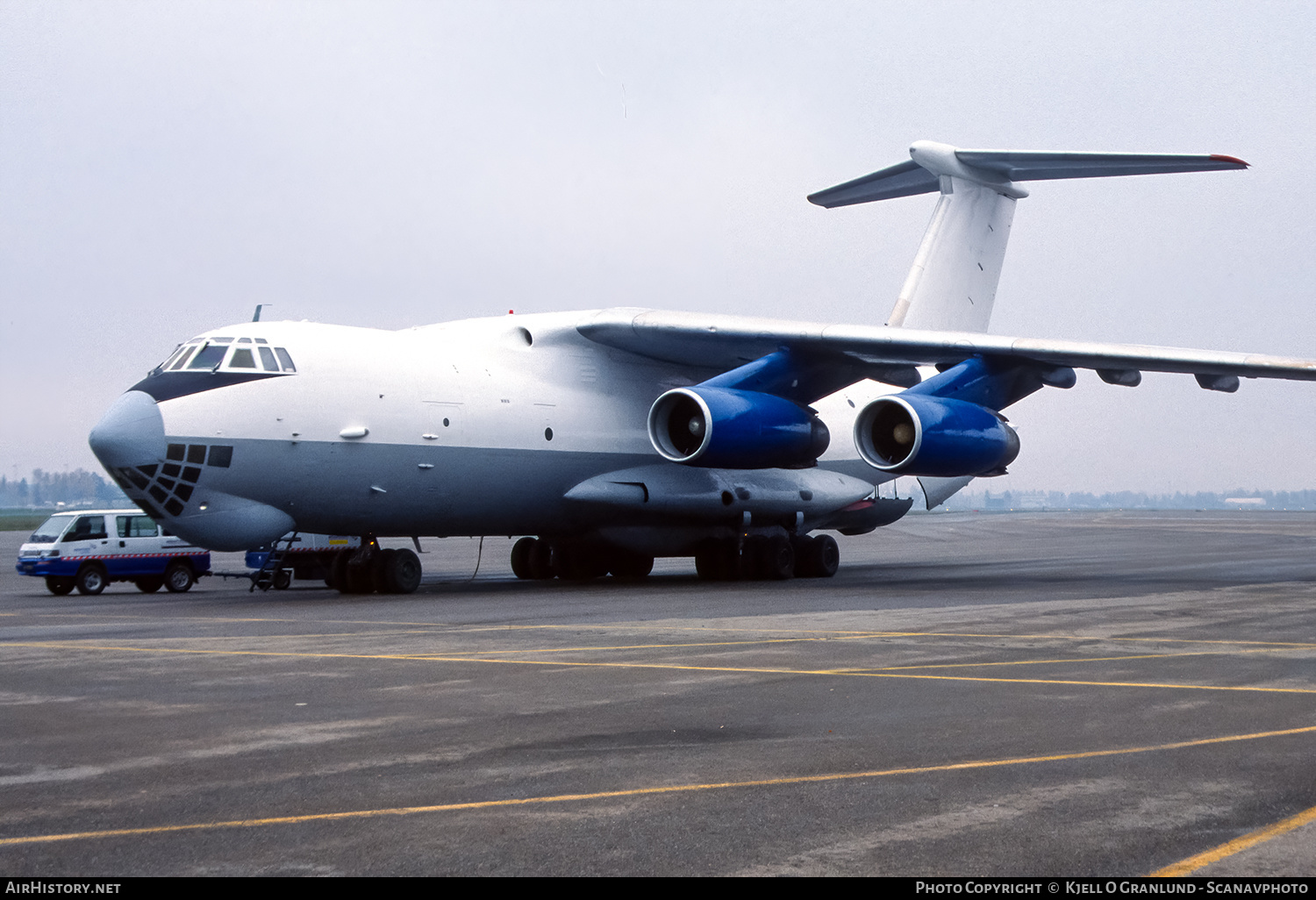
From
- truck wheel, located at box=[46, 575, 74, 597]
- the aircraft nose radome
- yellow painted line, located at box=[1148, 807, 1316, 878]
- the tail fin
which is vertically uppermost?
the tail fin

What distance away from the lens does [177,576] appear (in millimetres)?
21875

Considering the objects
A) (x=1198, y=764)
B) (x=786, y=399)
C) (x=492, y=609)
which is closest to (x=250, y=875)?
(x=1198, y=764)

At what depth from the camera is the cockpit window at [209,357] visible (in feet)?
52.1

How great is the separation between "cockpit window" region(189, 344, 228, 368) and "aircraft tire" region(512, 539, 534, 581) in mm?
7336

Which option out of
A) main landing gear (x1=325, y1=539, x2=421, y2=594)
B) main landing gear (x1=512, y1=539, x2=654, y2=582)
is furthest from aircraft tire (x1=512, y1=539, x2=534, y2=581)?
main landing gear (x1=325, y1=539, x2=421, y2=594)

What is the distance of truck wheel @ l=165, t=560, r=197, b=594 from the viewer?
21812mm

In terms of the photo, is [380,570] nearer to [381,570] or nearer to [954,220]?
[381,570]

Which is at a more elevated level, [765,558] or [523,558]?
[765,558]

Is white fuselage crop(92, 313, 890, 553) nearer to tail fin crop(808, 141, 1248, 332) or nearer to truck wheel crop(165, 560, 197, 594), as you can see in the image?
tail fin crop(808, 141, 1248, 332)

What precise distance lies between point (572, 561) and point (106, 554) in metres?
7.90

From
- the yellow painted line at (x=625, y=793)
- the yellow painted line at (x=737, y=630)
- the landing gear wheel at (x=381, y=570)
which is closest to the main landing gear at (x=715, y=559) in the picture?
the landing gear wheel at (x=381, y=570)

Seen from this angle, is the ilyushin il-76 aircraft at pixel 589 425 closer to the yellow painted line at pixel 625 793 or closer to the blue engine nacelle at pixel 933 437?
the blue engine nacelle at pixel 933 437

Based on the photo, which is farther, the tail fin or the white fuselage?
the tail fin

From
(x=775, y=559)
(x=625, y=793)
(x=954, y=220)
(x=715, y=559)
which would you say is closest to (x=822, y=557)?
(x=775, y=559)
